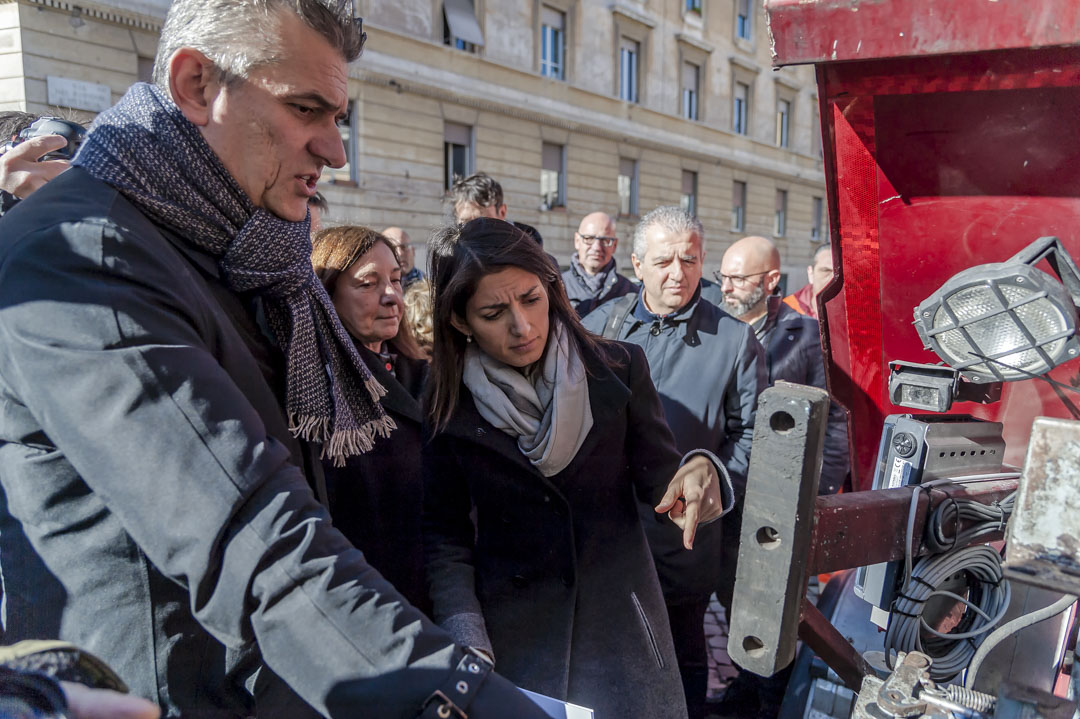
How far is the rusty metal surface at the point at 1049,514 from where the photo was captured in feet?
2.82

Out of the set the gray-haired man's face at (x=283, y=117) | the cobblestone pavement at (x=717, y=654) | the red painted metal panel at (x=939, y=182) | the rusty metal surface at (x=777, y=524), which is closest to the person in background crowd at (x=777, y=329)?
the red painted metal panel at (x=939, y=182)

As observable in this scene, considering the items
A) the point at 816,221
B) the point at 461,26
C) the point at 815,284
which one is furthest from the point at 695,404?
the point at 816,221

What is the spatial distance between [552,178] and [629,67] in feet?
14.2

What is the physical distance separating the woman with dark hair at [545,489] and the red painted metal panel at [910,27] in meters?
0.89

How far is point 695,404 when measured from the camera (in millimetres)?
2828

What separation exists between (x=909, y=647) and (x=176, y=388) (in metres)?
1.28

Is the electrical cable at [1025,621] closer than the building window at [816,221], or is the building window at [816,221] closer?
the electrical cable at [1025,621]

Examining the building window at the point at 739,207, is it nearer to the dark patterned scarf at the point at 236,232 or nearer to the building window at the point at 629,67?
the building window at the point at 629,67

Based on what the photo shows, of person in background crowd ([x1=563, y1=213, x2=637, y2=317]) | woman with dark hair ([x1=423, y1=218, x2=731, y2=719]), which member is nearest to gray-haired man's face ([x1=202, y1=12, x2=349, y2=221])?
woman with dark hair ([x1=423, y1=218, x2=731, y2=719])

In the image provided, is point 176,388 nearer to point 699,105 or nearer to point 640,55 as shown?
point 640,55

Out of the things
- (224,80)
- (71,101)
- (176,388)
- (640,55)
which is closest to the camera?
(176,388)

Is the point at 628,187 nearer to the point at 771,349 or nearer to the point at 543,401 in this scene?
the point at 771,349

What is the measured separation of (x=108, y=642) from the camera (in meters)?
1.08

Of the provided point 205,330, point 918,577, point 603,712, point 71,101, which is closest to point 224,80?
point 205,330
